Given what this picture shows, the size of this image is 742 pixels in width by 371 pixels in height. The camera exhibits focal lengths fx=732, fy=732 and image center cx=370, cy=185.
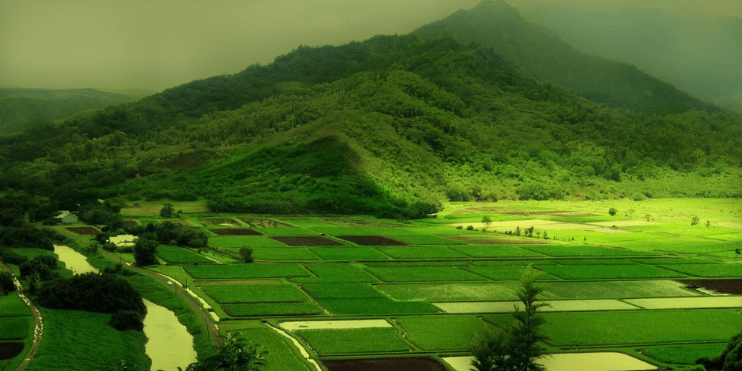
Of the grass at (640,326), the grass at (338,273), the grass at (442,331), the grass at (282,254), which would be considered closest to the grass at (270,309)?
the grass at (442,331)

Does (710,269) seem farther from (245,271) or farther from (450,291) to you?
(245,271)

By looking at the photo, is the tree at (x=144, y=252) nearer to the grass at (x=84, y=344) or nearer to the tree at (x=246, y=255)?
the tree at (x=246, y=255)

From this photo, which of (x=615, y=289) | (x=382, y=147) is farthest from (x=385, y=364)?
(x=382, y=147)

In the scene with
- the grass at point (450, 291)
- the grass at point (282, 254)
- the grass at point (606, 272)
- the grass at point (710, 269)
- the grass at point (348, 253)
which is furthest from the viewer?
the grass at point (348, 253)

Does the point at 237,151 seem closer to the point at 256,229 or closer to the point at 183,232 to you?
the point at 256,229

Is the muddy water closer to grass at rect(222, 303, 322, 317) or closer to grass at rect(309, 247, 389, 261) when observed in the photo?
grass at rect(222, 303, 322, 317)

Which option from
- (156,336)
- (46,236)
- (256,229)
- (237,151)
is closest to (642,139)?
(237,151)
